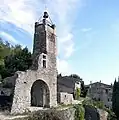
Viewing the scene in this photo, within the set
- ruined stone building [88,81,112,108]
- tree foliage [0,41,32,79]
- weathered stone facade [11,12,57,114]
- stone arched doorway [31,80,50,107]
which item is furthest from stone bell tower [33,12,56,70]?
ruined stone building [88,81,112,108]

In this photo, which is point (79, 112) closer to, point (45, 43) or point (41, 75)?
point (41, 75)

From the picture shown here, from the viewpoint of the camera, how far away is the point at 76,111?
34656 millimetres

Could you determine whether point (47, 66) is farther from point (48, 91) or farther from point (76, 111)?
point (76, 111)

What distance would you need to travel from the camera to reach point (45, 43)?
1464 inches

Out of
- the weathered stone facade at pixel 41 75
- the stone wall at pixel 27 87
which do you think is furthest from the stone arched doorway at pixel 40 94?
the stone wall at pixel 27 87

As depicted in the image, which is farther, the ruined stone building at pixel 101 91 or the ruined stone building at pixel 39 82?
the ruined stone building at pixel 101 91

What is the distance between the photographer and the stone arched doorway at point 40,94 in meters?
35.4

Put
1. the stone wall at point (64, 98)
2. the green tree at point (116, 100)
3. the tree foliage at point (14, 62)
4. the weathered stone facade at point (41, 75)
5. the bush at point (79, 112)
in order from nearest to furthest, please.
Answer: the weathered stone facade at point (41, 75) < the bush at point (79, 112) < the stone wall at point (64, 98) < the green tree at point (116, 100) < the tree foliage at point (14, 62)

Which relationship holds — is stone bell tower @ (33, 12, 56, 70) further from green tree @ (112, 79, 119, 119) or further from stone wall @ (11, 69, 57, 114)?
→ green tree @ (112, 79, 119, 119)

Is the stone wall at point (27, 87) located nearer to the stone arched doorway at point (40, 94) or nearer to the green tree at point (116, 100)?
the stone arched doorway at point (40, 94)

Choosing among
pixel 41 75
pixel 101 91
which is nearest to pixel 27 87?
pixel 41 75

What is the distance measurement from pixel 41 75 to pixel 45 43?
5202 mm

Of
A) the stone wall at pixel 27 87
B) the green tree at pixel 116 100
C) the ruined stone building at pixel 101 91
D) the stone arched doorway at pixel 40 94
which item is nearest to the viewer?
the stone wall at pixel 27 87

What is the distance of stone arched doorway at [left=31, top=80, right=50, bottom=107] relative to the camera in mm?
35406
